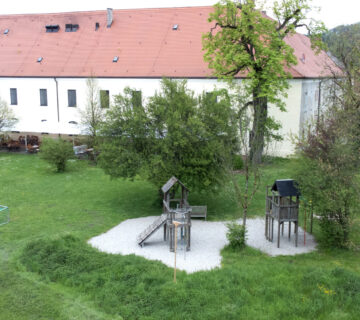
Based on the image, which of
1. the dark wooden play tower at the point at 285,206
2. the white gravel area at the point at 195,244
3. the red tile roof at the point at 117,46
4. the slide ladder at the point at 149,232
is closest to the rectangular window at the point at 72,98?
the red tile roof at the point at 117,46

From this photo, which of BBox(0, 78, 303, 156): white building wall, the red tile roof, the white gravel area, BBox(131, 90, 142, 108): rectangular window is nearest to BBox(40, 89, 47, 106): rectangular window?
BBox(0, 78, 303, 156): white building wall

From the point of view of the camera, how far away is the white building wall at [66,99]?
33.0 metres

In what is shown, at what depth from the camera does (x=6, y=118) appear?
3794 cm

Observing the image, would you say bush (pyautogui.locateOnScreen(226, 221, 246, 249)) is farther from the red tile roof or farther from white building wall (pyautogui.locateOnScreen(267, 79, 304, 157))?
the red tile roof

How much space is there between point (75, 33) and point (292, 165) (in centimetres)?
2915

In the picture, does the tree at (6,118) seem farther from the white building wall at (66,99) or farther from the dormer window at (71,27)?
the dormer window at (71,27)

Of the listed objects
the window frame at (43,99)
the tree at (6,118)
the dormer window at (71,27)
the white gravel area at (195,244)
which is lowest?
the white gravel area at (195,244)

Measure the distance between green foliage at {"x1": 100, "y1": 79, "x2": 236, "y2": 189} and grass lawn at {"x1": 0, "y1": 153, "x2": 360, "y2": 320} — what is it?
10.4 ft

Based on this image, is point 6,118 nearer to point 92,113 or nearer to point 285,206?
point 92,113

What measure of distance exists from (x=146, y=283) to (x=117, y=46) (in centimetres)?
2822

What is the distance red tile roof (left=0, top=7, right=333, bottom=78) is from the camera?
117 ft

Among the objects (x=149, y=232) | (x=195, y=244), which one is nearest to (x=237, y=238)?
(x=195, y=244)

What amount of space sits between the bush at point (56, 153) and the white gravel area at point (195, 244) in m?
11.5

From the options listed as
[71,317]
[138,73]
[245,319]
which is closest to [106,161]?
[71,317]
